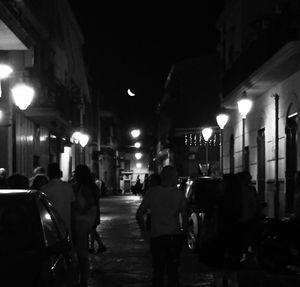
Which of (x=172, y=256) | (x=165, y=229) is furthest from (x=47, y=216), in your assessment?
(x=172, y=256)

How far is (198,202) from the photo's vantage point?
16.0 m

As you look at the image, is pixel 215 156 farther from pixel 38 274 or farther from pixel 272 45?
pixel 38 274

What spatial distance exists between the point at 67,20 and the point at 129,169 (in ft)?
209

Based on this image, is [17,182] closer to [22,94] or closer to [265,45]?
[22,94]

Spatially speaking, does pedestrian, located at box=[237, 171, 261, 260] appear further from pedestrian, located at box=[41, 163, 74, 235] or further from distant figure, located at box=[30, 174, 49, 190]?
distant figure, located at box=[30, 174, 49, 190]

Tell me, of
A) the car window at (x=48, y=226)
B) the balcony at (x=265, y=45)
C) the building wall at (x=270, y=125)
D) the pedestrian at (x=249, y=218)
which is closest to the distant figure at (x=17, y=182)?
the pedestrian at (x=249, y=218)

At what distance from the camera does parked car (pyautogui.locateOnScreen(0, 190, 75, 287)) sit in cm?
574

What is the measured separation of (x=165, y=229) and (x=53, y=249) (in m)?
2.93

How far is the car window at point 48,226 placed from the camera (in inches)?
250

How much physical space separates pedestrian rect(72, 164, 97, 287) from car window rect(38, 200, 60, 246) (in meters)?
3.66

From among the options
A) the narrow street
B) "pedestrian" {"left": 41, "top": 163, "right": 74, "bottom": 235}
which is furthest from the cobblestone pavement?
"pedestrian" {"left": 41, "top": 163, "right": 74, "bottom": 235}

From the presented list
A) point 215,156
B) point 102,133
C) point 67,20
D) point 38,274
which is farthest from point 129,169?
point 38,274

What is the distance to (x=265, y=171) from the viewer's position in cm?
2369

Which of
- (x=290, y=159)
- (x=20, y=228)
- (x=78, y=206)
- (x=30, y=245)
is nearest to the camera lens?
(x=30, y=245)
